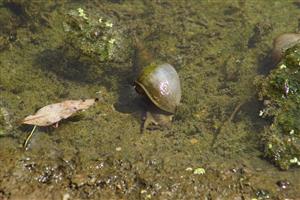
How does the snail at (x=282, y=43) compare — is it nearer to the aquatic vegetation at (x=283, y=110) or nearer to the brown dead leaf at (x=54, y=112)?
the aquatic vegetation at (x=283, y=110)

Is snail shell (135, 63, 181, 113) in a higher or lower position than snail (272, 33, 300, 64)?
lower

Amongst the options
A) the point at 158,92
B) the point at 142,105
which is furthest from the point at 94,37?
the point at 158,92

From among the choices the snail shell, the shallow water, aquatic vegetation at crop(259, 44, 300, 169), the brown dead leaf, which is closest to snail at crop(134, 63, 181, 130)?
the snail shell

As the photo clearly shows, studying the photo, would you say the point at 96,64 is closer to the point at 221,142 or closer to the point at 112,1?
the point at 112,1

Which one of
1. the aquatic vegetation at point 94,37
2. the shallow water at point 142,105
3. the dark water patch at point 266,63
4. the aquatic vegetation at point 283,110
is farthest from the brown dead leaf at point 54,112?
the dark water patch at point 266,63

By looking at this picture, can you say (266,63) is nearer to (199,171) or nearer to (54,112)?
(199,171)

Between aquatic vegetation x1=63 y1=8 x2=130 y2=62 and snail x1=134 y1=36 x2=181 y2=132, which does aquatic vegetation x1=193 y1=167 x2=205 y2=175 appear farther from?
aquatic vegetation x1=63 y1=8 x2=130 y2=62
